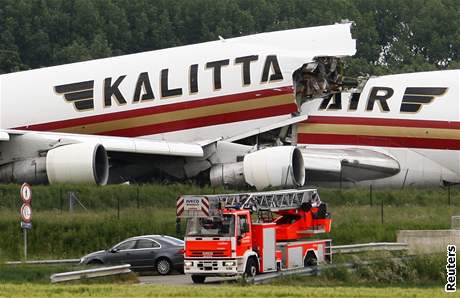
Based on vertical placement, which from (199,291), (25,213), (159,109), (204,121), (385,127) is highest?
(159,109)

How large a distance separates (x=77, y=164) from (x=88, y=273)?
2233 centimetres

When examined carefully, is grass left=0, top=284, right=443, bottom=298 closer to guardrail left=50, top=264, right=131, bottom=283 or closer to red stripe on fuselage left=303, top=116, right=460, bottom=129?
guardrail left=50, top=264, right=131, bottom=283

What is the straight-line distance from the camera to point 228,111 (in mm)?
65250

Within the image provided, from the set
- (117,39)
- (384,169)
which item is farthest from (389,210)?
(117,39)

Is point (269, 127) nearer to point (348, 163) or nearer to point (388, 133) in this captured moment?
point (348, 163)

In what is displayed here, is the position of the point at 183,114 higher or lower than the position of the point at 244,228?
higher

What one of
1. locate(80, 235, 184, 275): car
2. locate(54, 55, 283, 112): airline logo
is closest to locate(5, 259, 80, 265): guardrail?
locate(80, 235, 184, 275): car

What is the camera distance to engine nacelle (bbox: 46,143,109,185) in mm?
61125

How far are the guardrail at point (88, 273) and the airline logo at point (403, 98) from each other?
83.6 ft

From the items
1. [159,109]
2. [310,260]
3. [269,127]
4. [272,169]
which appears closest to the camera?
[310,260]

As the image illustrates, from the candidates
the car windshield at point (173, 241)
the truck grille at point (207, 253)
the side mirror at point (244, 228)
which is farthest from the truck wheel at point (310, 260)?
the truck grille at point (207, 253)

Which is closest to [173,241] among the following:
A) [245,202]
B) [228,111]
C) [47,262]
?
[245,202]

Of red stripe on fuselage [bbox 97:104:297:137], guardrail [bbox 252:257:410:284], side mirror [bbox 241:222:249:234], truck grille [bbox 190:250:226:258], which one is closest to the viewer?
guardrail [bbox 252:257:410:284]

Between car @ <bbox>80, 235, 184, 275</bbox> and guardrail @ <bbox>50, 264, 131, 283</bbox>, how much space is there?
13.4 ft
